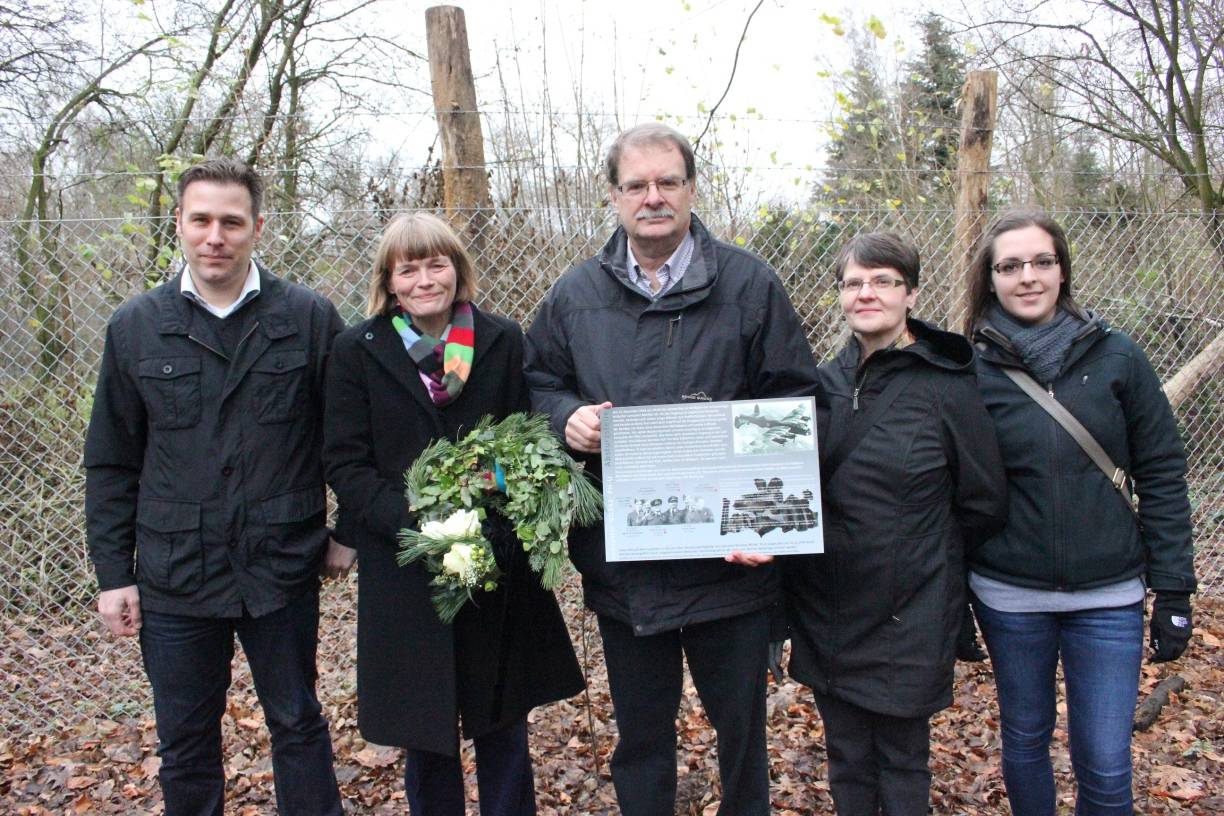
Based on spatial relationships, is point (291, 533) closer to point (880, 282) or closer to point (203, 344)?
point (203, 344)

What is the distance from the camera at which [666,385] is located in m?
2.64

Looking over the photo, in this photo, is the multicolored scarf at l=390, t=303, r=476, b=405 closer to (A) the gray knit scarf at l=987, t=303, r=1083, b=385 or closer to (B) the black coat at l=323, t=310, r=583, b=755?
(B) the black coat at l=323, t=310, r=583, b=755

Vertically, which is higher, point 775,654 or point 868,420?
point 868,420

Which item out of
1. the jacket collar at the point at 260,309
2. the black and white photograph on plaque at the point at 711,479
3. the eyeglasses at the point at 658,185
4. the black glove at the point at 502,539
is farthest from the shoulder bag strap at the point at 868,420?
the jacket collar at the point at 260,309

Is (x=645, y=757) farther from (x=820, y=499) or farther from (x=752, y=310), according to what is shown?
(x=752, y=310)

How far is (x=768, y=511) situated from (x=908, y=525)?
1.46 ft

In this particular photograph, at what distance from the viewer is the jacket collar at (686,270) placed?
8.67 feet

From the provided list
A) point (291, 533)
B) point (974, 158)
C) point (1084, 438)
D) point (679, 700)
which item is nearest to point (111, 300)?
point (291, 533)

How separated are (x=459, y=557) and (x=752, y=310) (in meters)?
1.13

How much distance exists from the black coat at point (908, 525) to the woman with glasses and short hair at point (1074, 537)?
137 mm

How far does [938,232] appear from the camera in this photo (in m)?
5.05

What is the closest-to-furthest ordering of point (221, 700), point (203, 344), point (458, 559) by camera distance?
point (458, 559) < point (203, 344) < point (221, 700)

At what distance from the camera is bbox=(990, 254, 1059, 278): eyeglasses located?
9.18 ft

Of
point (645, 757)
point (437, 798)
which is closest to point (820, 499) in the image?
point (645, 757)
